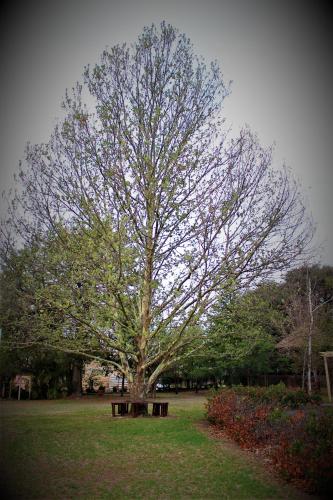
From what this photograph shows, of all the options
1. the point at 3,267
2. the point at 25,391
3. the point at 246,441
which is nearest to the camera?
the point at 246,441

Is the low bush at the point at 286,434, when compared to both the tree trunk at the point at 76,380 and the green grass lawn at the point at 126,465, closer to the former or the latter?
the green grass lawn at the point at 126,465

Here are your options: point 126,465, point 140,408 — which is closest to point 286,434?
point 126,465

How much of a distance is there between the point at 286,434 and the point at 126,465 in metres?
2.85

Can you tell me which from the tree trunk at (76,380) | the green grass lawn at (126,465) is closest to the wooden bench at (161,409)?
the green grass lawn at (126,465)

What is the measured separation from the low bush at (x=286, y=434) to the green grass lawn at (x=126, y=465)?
1.13ft

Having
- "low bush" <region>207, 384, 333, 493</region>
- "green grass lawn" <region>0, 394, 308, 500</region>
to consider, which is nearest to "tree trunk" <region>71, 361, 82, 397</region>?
"green grass lawn" <region>0, 394, 308, 500</region>

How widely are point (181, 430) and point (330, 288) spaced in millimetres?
29040

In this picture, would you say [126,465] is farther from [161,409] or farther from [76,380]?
[76,380]

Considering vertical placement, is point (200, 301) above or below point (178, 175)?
below

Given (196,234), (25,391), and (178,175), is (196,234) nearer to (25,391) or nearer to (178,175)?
(178,175)

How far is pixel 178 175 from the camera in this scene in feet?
43.2

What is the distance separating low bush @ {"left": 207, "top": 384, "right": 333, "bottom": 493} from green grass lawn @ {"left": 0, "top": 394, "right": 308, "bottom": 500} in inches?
13.6

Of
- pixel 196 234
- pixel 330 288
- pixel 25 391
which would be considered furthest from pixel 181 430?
pixel 330 288

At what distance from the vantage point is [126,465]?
289 inches
